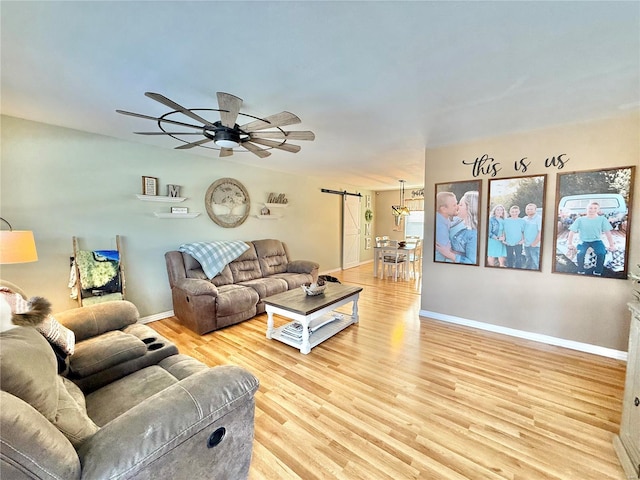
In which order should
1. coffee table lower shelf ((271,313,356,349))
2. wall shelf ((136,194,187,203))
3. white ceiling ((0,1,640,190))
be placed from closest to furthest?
white ceiling ((0,1,640,190)) → coffee table lower shelf ((271,313,356,349)) → wall shelf ((136,194,187,203))

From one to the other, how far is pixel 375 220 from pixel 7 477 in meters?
8.83

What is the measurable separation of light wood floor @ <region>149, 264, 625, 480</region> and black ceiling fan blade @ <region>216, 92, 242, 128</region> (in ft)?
7.10

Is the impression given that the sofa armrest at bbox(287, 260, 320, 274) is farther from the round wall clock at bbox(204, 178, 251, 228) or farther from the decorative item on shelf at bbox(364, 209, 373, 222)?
the decorative item on shelf at bbox(364, 209, 373, 222)

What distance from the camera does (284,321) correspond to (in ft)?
12.1

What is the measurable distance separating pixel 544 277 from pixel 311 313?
2.69 m

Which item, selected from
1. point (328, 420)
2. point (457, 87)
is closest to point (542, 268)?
point (457, 87)

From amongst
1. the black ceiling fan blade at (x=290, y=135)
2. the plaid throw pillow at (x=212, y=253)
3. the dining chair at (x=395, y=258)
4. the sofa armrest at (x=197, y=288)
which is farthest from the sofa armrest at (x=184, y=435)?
the dining chair at (x=395, y=258)

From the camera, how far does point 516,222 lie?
3051mm

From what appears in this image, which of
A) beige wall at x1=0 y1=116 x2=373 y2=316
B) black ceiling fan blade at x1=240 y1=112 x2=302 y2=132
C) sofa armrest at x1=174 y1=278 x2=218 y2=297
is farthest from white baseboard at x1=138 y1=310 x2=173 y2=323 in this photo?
black ceiling fan blade at x1=240 y1=112 x2=302 y2=132

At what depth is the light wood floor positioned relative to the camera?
1.50 m

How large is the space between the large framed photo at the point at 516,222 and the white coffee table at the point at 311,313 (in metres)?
1.84

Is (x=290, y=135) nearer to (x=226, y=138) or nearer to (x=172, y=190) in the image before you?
(x=226, y=138)

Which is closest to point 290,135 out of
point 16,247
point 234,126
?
point 234,126

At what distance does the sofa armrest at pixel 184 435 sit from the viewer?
0.87 m
